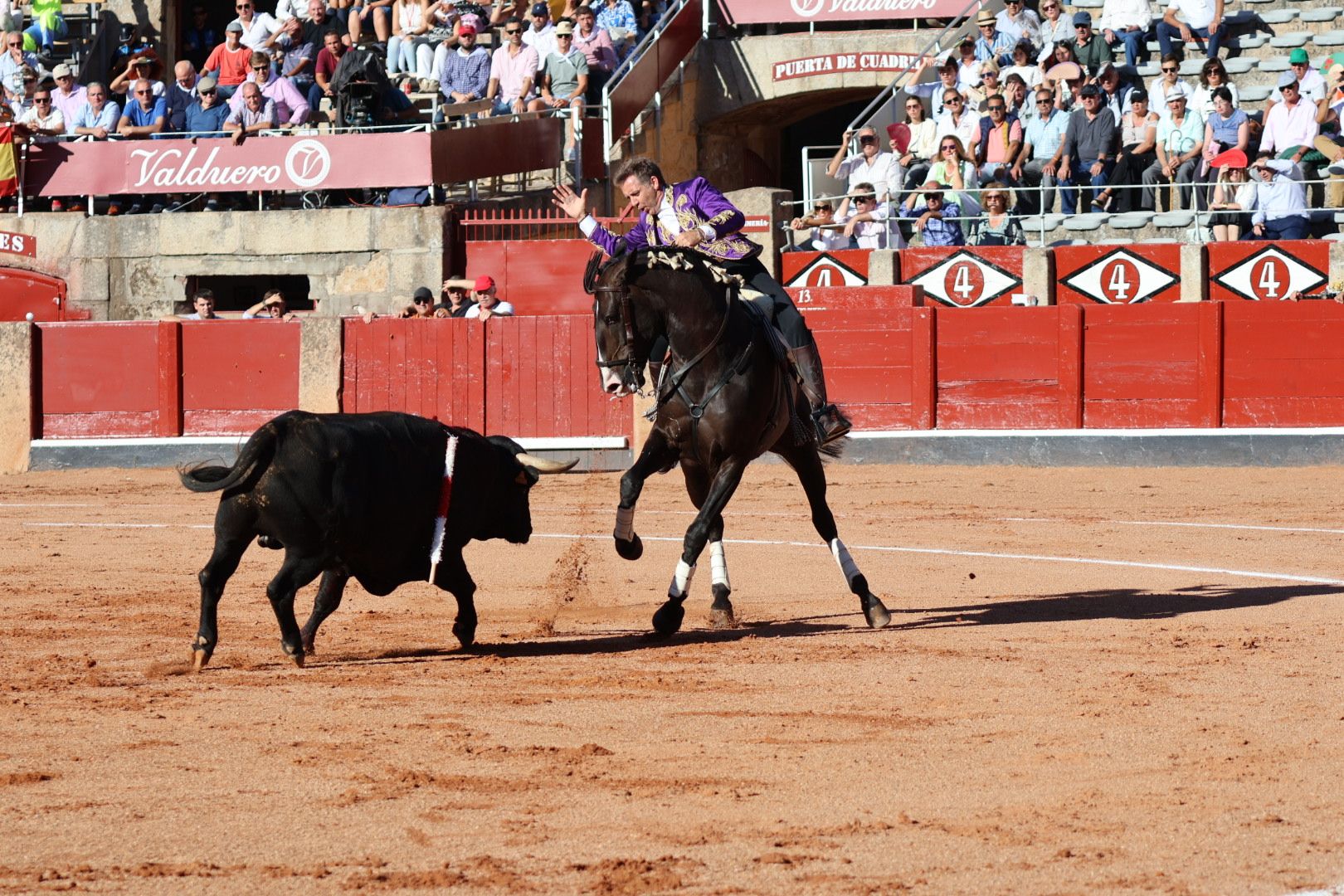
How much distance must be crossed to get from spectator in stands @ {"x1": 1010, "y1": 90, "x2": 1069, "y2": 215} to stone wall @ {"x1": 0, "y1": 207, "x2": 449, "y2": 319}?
5.77m

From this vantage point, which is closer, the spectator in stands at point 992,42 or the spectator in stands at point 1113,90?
the spectator in stands at point 1113,90

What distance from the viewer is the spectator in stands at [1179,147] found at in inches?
666

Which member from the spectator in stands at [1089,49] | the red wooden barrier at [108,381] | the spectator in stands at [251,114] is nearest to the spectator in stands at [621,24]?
the spectator in stands at [251,114]

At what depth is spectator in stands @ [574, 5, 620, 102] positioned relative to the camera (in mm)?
20688

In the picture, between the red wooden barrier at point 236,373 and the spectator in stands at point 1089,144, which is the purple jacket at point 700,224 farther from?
the spectator in stands at point 1089,144

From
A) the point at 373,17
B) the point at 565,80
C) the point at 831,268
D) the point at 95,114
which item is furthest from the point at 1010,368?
the point at 95,114

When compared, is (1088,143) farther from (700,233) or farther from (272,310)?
(700,233)

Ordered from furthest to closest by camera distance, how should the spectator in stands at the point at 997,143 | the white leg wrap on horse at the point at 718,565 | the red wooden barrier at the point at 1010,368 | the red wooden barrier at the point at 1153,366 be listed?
the spectator in stands at the point at 997,143 → the red wooden barrier at the point at 1010,368 → the red wooden barrier at the point at 1153,366 → the white leg wrap on horse at the point at 718,565

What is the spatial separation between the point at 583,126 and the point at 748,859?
16521 millimetres

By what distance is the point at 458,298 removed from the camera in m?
17.0

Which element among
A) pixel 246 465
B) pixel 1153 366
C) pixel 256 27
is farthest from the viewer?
pixel 256 27

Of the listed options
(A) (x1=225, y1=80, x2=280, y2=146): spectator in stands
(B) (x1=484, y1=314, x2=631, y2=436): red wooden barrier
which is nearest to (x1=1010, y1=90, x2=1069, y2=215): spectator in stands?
(B) (x1=484, y1=314, x2=631, y2=436): red wooden barrier

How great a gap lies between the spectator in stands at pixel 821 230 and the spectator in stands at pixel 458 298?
10.4ft

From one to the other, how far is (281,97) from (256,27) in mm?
2284
